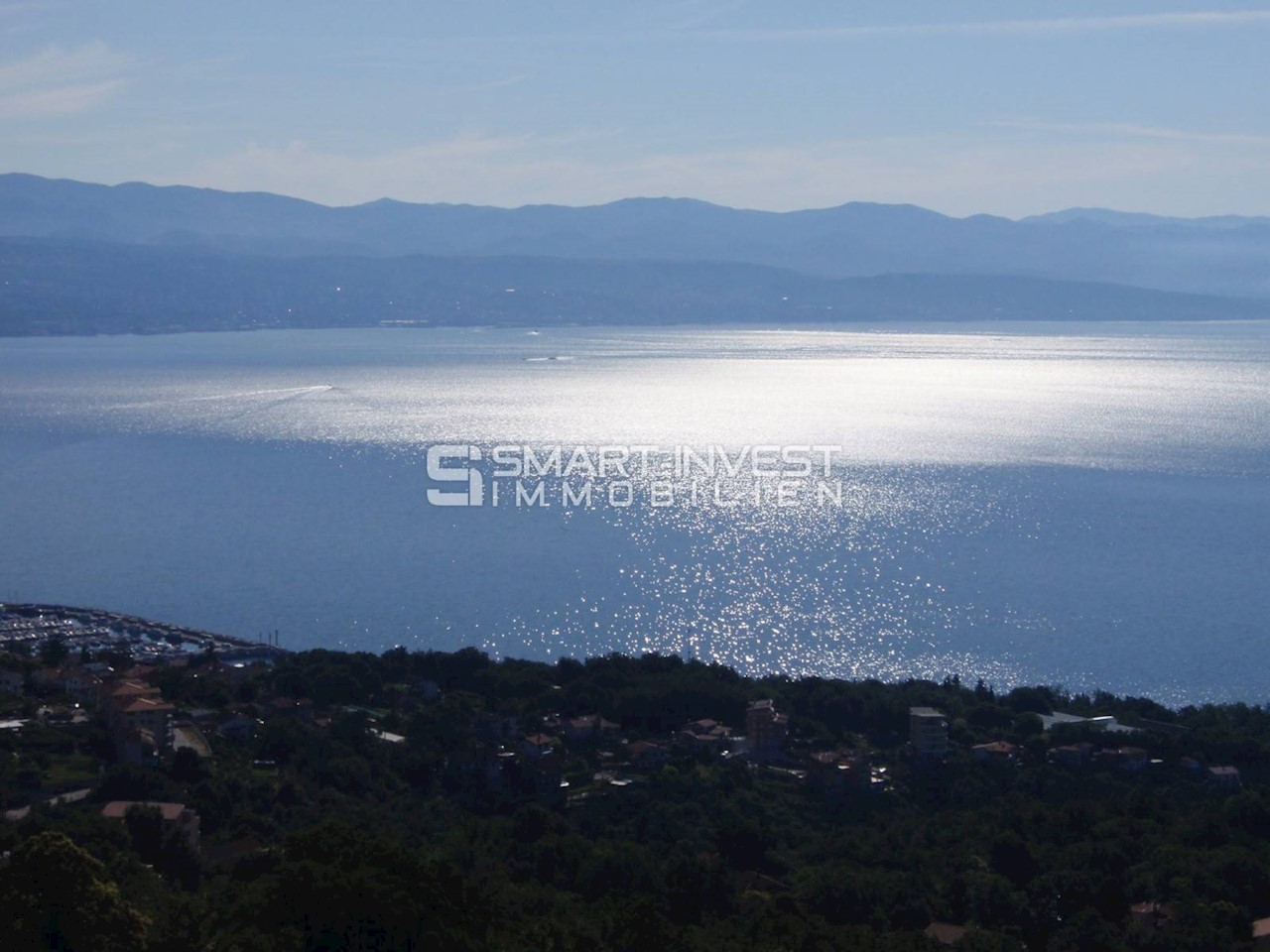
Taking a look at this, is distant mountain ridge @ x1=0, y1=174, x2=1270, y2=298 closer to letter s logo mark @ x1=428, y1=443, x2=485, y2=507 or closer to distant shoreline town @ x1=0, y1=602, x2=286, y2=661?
letter s logo mark @ x1=428, y1=443, x2=485, y2=507

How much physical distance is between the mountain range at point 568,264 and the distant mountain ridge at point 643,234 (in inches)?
8.6

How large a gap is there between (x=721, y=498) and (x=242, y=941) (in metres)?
19.0

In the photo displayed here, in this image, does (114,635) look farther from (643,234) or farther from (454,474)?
(643,234)

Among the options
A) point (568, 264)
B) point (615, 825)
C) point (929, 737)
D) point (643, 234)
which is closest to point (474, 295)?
point (568, 264)

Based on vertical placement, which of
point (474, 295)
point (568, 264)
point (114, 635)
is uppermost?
point (568, 264)

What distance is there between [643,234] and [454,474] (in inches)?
3300

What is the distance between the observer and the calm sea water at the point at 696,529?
15703mm

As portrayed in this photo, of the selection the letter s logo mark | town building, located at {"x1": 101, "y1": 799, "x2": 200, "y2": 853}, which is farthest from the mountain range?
town building, located at {"x1": 101, "y1": 799, "x2": 200, "y2": 853}

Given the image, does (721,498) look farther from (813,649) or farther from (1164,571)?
(813,649)

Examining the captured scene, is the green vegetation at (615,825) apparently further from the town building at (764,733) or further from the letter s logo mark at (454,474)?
the letter s logo mark at (454,474)

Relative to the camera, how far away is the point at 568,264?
87.6 metres

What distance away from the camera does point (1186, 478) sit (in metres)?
26.6

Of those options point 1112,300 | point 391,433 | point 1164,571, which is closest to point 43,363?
point 391,433
